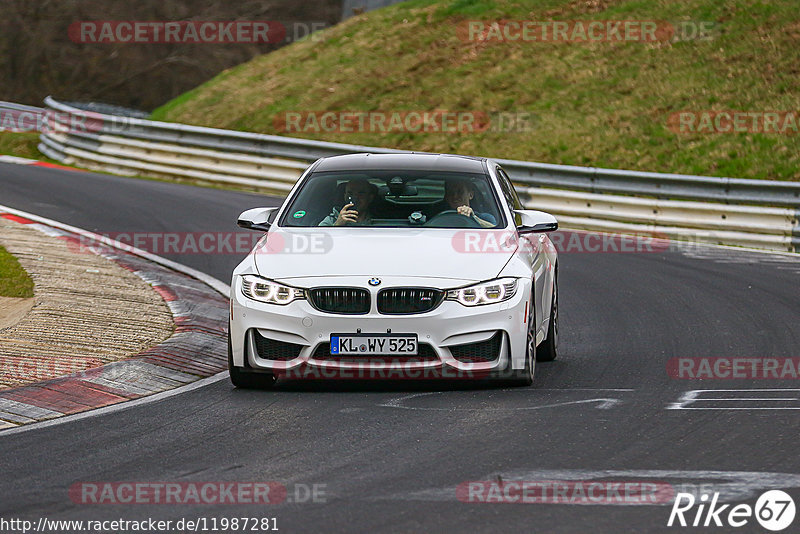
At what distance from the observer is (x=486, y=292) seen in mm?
8867

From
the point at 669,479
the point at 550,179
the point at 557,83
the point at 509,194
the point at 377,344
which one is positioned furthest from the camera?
the point at 557,83

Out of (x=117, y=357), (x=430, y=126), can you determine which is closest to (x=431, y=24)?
(x=430, y=126)

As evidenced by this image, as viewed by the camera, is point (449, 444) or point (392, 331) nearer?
point (449, 444)

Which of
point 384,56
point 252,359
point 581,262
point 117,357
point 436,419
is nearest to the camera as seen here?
point 436,419

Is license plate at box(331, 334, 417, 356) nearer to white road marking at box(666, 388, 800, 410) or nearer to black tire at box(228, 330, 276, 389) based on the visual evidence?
black tire at box(228, 330, 276, 389)

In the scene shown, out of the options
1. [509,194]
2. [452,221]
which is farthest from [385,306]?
[509,194]

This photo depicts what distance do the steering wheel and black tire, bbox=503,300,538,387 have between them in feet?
3.14

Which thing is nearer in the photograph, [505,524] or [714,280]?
[505,524]

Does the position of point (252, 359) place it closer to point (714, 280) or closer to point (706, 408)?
point (706, 408)

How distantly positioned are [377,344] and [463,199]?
5.99 ft

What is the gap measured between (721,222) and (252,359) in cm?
1198

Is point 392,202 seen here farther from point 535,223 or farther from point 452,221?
point 535,223

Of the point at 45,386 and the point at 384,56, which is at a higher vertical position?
the point at 384,56

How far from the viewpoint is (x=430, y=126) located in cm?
2881
